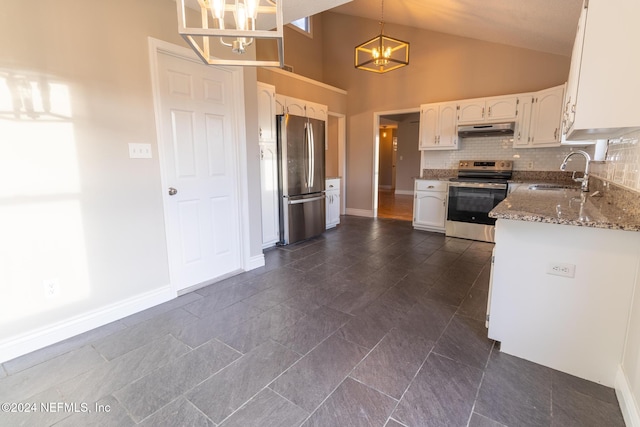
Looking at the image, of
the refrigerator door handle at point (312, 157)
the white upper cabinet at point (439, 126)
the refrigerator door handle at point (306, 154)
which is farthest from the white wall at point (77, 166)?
the white upper cabinet at point (439, 126)

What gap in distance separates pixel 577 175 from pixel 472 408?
4.05 metres

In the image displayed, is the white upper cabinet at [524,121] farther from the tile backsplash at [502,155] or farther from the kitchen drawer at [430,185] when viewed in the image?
the kitchen drawer at [430,185]

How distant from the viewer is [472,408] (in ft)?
4.82

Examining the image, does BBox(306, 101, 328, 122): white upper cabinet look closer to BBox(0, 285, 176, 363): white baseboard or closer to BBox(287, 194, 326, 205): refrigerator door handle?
BBox(287, 194, 326, 205): refrigerator door handle

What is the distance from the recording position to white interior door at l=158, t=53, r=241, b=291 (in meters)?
2.59

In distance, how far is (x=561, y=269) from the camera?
5.53 feet

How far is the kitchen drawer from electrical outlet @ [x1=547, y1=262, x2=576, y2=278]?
3.16 meters

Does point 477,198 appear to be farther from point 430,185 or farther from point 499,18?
point 499,18

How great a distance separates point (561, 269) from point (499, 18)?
321 cm

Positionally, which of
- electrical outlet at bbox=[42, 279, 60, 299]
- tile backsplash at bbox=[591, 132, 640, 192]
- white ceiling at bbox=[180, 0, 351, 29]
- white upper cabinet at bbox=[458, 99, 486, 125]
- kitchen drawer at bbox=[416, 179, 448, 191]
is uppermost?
white ceiling at bbox=[180, 0, 351, 29]

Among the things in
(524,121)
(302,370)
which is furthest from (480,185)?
(302,370)

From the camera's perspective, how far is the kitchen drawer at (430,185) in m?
4.78

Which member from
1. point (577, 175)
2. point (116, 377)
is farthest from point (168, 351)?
point (577, 175)

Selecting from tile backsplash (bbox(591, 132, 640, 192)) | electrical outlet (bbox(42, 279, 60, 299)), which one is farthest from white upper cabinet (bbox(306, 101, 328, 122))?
electrical outlet (bbox(42, 279, 60, 299))
